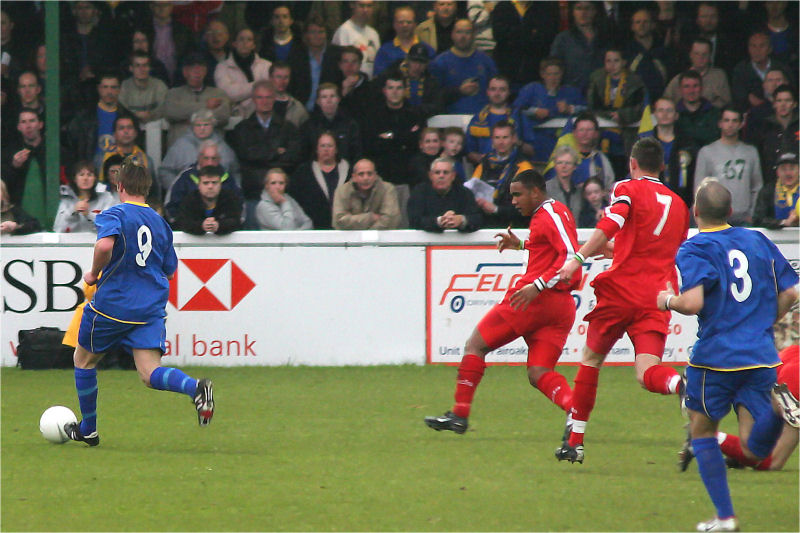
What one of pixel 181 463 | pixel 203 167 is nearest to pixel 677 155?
pixel 203 167

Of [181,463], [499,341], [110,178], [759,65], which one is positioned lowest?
[181,463]

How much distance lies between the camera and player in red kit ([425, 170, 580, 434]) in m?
7.55

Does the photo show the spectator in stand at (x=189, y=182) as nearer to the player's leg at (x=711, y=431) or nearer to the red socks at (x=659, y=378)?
the red socks at (x=659, y=378)

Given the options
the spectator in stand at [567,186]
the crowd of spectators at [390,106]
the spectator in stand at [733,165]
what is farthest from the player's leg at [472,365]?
the spectator in stand at [733,165]

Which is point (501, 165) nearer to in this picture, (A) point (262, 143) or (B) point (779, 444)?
(A) point (262, 143)

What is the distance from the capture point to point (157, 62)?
1347cm

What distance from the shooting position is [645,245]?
7.18 meters

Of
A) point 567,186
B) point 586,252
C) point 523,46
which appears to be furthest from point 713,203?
point 523,46

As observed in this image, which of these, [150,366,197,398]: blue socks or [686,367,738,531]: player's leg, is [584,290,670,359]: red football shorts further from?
[150,366,197,398]: blue socks

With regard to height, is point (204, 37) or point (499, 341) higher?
point (204, 37)

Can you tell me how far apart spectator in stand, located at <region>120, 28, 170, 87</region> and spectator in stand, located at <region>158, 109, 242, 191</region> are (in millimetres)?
1190

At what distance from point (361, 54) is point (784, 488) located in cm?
774

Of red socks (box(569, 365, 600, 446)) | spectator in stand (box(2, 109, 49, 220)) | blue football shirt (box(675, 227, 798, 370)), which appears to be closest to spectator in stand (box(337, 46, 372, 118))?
spectator in stand (box(2, 109, 49, 220))

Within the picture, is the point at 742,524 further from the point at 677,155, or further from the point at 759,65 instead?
the point at 759,65
